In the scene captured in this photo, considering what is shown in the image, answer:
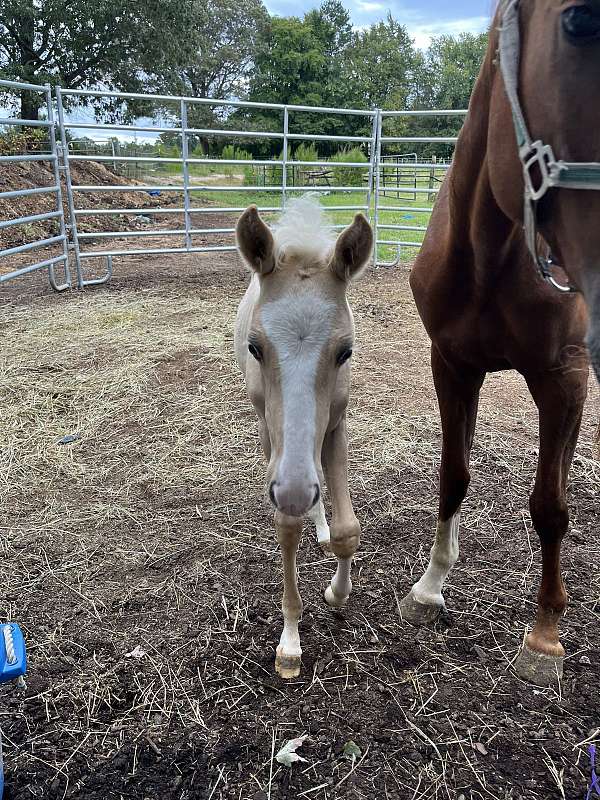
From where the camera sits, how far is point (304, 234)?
5.84ft

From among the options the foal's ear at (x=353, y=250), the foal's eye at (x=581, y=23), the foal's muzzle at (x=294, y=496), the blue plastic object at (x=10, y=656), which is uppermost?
the foal's eye at (x=581, y=23)

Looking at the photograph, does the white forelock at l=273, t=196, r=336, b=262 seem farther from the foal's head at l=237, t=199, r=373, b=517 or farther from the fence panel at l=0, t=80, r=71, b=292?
the fence panel at l=0, t=80, r=71, b=292

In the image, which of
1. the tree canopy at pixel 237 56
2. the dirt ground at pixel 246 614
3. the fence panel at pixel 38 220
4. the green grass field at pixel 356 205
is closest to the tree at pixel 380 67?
the tree canopy at pixel 237 56

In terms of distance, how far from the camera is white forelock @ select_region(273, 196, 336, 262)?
68.3 inches

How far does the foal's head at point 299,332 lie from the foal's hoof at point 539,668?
3.39ft

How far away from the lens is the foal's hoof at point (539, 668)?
1.91 meters

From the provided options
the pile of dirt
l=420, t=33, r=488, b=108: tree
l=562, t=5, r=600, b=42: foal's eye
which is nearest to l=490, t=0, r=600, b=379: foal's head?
l=562, t=5, r=600, b=42: foal's eye

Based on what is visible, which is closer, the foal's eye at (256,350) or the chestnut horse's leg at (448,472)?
the foal's eye at (256,350)

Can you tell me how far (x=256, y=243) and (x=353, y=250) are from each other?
294 millimetres

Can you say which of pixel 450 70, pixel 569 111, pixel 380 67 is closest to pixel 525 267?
pixel 569 111

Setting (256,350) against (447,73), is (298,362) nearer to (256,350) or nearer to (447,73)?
(256,350)

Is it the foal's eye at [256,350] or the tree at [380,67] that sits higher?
the tree at [380,67]

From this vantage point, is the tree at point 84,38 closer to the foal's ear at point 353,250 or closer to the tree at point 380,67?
the foal's ear at point 353,250

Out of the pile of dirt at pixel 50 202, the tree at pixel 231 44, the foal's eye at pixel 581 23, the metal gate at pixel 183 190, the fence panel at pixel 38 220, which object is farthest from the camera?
the tree at pixel 231 44
